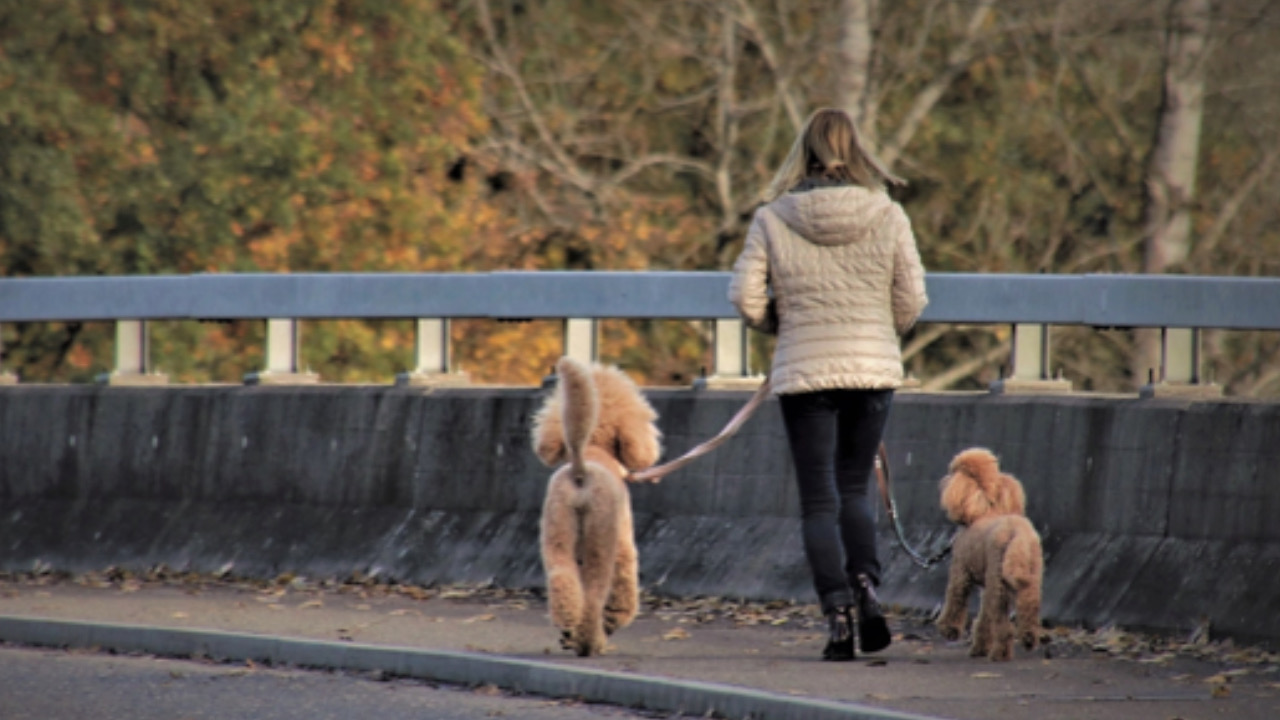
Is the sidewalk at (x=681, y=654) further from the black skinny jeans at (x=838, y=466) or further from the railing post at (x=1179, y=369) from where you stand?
the railing post at (x=1179, y=369)

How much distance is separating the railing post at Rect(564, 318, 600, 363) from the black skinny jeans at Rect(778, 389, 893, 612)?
265 cm

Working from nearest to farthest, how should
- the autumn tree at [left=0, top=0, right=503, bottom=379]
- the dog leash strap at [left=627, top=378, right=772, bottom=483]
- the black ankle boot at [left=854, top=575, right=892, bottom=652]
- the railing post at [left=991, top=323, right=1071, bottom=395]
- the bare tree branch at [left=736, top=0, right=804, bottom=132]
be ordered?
the black ankle boot at [left=854, top=575, right=892, bottom=652], the dog leash strap at [left=627, top=378, right=772, bottom=483], the railing post at [left=991, top=323, right=1071, bottom=395], the bare tree branch at [left=736, top=0, right=804, bottom=132], the autumn tree at [left=0, top=0, right=503, bottom=379]

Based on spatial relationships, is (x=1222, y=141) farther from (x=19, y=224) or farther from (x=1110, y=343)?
(x=19, y=224)

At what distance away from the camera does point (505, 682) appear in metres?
9.07

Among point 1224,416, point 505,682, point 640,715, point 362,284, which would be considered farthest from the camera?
point 362,284

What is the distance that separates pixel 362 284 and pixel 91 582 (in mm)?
1956

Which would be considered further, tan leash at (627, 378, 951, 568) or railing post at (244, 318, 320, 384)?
railing post at (244, 318, 320, 384)

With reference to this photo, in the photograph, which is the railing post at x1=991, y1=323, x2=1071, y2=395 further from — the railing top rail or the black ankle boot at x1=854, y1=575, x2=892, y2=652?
the black ankle boot at x1=854, y1=575, x2=892, y2=652

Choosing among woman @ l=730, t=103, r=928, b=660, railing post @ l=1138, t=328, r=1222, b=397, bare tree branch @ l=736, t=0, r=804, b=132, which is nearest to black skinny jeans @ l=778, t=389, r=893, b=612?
woman @ l=730, t=103, r=928, b=660

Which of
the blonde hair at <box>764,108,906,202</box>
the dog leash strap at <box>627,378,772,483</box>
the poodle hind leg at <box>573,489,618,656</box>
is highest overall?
the blonde hair at <box>764,108,906,202</box>

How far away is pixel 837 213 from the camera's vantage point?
30.2 ft

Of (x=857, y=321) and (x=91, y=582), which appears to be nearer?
(x=857, y=321)

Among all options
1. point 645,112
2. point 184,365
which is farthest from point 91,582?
point 645,112

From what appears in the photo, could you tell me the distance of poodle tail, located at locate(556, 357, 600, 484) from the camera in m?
9.10
